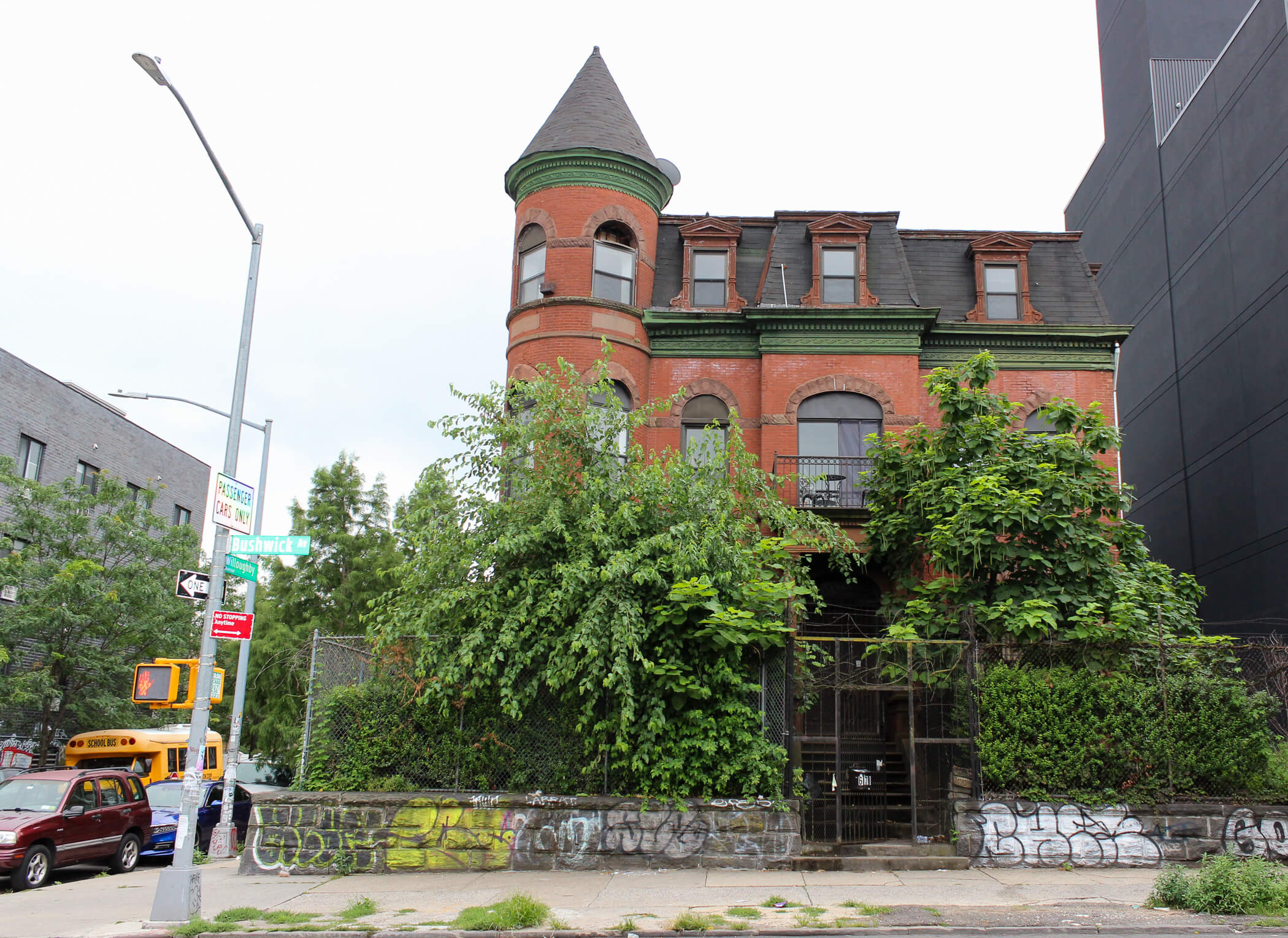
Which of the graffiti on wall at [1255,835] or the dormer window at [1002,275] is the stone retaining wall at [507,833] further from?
the dormer window at [1002,275]

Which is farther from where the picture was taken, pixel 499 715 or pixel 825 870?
pixel 499 715

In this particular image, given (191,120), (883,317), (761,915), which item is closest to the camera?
(761,915)

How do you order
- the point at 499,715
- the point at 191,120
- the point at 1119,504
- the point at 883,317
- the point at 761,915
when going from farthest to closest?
the point at 883,317 → the point at 1119,504 → the point at 499,715 → the point at 191,120 → the point at 761,915

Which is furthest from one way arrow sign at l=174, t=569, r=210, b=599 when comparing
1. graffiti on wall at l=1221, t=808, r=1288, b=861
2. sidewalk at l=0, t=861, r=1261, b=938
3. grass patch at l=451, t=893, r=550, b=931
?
graffiti on wall at l=1221, t=808, r=1288, b=861

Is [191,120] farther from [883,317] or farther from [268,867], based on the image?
[883,317]

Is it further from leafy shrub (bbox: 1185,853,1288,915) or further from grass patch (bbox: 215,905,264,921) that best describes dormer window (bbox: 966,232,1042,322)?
grass patch (bbox: 215,905,264,921)

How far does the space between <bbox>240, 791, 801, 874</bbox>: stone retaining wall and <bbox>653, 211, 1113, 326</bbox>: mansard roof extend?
11.4 meters

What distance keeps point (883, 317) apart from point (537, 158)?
810cm

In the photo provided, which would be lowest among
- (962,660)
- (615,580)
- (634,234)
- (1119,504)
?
(962,660)

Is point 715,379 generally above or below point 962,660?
above

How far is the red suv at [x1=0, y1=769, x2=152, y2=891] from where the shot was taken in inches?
539

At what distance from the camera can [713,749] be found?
481 inches

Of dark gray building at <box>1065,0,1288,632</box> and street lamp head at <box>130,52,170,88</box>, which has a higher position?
dark gray building at <box>1065,0,1288,632</box>

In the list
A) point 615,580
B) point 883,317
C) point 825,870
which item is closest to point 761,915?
point 825,870
